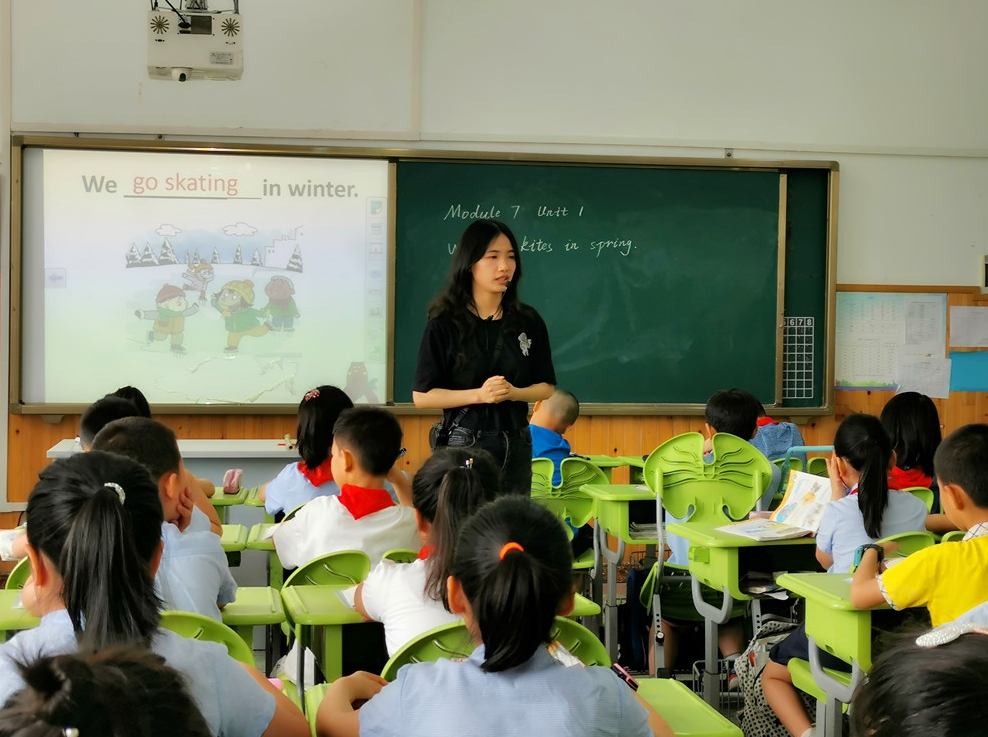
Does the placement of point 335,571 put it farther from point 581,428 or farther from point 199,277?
point 581,428

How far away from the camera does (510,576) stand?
1355 mm

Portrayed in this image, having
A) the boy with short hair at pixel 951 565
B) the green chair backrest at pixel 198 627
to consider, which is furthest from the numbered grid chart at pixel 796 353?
the green chair backrest at pixel 198 627

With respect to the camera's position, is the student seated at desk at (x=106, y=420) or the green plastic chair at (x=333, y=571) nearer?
the green plastic chair at (x=333, y=571)

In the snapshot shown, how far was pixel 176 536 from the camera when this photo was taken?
212cm

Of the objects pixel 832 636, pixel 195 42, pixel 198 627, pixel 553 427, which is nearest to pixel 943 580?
pixel 832 636

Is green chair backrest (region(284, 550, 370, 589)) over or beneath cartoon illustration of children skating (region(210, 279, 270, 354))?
beneath

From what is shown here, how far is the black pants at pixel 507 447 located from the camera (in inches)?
124

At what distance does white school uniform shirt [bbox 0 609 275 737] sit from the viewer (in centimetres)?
134

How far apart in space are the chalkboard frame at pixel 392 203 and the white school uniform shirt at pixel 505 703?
4.26 m

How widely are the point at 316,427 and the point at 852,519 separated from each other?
1680mm

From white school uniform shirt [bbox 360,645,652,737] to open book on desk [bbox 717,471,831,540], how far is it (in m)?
1.81

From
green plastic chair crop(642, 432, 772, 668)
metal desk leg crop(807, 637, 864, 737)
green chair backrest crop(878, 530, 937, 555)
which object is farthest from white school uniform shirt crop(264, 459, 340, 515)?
green chair backrest crop(878, 530, 937, 555)

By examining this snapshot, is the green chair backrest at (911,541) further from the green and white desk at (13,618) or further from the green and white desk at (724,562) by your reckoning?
the green and white desk at (13,618)

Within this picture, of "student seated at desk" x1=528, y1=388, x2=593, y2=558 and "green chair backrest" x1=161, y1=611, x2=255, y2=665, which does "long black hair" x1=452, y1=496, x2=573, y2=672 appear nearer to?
"green chair backrest" x1=161, y1=611, x2=255, y2=665
